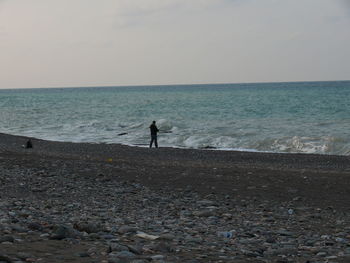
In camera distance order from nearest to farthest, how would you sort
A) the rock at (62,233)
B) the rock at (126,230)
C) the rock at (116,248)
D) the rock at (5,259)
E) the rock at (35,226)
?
the rock at (5,259) < the rock at (116,248) < the rock at (62,233) < the rock at (35,226) < the rock at (126,230)

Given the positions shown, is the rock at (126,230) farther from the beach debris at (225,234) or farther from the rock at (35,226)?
the beach debris at (225,234)

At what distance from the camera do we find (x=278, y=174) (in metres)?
13.4

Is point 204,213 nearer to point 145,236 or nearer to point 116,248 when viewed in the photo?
point 145,236

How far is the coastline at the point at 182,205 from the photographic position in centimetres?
608

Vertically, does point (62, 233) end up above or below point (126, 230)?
above

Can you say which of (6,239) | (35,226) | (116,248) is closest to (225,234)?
(116,248)

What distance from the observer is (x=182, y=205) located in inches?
380

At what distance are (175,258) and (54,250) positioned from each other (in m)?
1.26

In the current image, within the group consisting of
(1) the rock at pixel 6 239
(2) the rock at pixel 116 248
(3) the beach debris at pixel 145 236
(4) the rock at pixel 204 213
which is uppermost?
(1) the rock at pixel 6 239

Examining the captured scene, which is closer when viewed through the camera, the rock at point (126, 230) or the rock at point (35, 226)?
the rock at point (35, 226)

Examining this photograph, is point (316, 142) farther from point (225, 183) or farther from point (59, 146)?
point (225, 183)

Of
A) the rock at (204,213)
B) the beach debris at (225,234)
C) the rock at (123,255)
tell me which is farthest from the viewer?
the rock at (204,213)

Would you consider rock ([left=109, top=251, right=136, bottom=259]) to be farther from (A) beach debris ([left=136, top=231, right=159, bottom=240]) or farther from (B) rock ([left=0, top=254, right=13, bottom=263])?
(A) beach debris ([left=136, top=231, right=159, bottom=240])

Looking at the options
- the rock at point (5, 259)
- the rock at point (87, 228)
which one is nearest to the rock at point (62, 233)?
the rock at point (87, 228)
